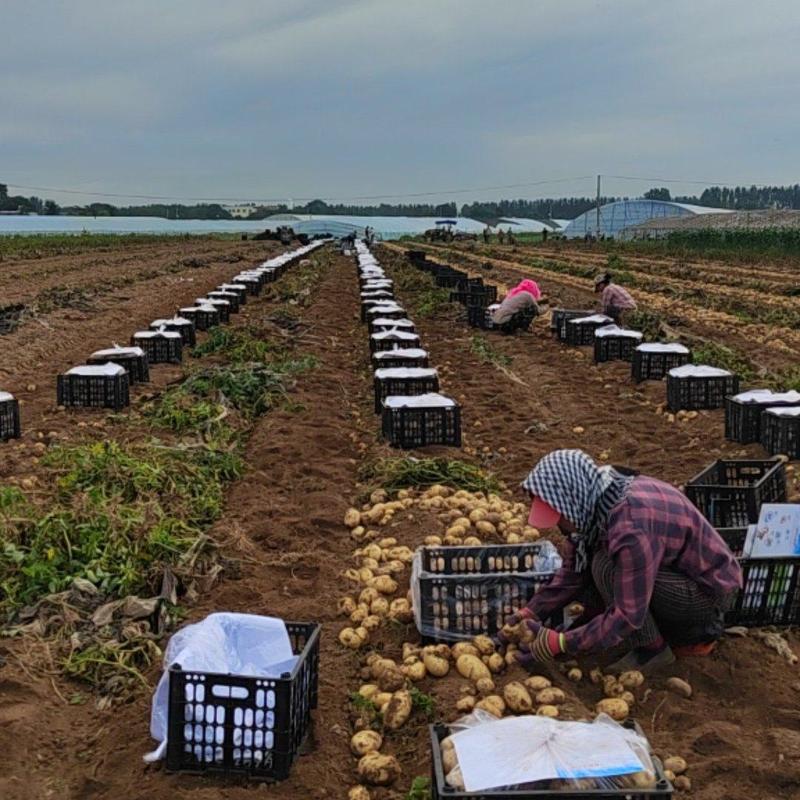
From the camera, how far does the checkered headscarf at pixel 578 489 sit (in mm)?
3383

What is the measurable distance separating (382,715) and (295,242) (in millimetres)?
53887

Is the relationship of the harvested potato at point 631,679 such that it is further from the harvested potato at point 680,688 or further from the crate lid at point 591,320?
the crate lid at point 591,320

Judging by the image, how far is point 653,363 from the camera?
33.7 feet

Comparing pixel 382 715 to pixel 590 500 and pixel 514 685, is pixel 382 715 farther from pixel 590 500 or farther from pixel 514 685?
pixel 590 500

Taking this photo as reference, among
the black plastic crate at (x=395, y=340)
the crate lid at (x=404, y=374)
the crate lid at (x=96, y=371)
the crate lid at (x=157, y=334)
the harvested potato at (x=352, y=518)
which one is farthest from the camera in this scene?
the crate lid at (x=157, y=334)

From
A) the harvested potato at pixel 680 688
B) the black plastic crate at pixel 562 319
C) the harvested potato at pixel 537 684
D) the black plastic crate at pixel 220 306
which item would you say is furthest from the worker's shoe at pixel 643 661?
the black plastic crate at pixel 220 306

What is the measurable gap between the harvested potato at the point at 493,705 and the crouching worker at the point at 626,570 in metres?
0.32

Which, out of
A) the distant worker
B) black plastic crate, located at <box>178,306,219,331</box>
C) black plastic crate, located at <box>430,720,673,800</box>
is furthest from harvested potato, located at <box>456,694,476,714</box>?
black plastic crate, located at <box>178,306,219,331</box>

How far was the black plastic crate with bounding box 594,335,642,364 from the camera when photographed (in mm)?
11555

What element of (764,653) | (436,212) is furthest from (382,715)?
(436,212)

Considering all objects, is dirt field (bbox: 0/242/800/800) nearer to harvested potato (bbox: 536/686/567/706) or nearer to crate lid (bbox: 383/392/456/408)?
harvested potato (bbox: 536/686/567/706)

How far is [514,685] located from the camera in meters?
3.35

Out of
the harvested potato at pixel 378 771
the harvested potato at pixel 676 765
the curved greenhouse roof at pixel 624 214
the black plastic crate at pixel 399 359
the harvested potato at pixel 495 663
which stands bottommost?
the harvested potato at pixel 378 771

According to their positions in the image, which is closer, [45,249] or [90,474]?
[90,474]
